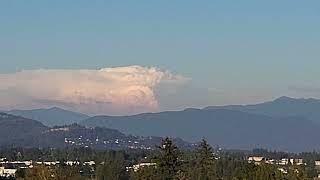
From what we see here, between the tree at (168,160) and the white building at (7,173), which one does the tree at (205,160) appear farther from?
the white building at (7,173)

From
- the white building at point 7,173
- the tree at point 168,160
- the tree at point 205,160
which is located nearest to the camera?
the tree at point 168,160

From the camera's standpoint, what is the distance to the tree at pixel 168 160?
6675 centimetres

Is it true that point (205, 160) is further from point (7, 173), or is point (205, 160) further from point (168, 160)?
point (7, 173)

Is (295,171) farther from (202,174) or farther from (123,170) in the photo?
(123,170)

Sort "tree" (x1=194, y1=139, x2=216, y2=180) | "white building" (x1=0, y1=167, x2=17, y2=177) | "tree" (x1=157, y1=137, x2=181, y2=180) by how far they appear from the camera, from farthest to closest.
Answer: "white building" (x1=0, y1=167, x2=17, y2=177)
"tree" (x1=194, y1=139, x2=216, y2=180)
"tree" (x1=157, y1=137, x2=181, y2=180)

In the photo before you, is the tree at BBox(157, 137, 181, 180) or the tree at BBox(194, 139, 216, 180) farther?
the tree at BBox(194, 139, 216, 180)

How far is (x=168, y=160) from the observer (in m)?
67.1

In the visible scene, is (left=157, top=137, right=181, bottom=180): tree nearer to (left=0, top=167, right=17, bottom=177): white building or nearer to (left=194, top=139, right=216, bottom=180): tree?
(left=194, top=139, right=216, bottom=180): tree

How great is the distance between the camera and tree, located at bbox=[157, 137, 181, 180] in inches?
2628

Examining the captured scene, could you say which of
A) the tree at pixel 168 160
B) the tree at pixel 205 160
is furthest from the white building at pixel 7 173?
the tree at pixel 168 160

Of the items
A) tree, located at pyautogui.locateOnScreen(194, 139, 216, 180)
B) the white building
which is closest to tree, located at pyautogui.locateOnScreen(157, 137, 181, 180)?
tree, located at pyautogui.locateOnScreen(194, 139, 216, 180)

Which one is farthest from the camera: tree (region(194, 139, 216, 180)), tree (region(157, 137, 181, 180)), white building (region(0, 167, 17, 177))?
white building (region(0, 167, 17, 177))

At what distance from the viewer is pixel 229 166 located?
134 m

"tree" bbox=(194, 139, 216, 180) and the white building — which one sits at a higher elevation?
"tree" bbox=(194, 139, 216, 180)
